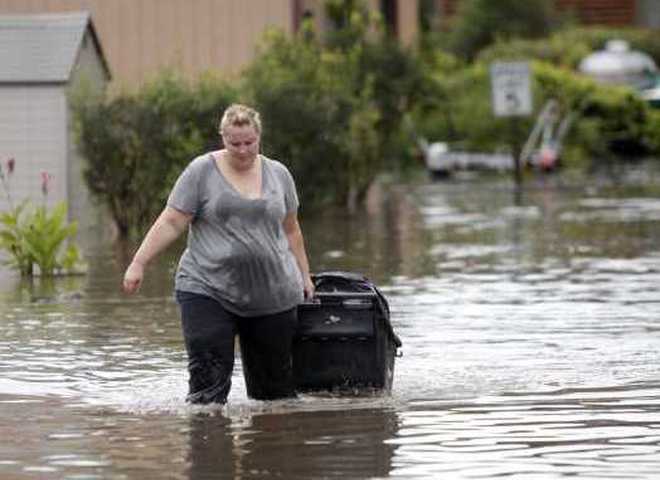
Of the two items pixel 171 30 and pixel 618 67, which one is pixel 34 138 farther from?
pixel 618 67

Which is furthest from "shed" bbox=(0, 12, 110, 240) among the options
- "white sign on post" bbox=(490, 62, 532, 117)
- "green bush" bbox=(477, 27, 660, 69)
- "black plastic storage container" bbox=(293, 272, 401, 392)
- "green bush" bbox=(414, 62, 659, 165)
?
"green bush" bbox=(477, 27, 660, 69)

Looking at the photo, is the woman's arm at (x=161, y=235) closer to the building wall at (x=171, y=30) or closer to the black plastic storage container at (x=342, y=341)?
the black plastic storage container at (x=342, y=341)

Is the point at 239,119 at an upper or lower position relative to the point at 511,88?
lower

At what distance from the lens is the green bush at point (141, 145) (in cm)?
2522

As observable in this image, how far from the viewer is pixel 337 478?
30.5 ft

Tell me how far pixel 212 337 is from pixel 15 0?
74.2ft

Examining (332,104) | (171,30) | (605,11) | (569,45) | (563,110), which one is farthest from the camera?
(605,11)

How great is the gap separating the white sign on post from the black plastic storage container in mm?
29583

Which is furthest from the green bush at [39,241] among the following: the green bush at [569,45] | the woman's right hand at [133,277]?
the green bush at [569,45]

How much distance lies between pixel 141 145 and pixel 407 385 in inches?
529

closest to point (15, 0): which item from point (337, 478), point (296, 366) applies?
point (296, 366)

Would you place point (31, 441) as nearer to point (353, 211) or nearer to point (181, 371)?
point (181, 371)

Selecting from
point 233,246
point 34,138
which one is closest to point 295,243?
point 233,246

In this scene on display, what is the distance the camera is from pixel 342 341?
11523 mm
